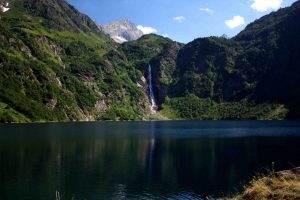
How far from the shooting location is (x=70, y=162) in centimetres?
8788

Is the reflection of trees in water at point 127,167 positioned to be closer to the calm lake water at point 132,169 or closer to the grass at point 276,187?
the calm lake water at point 132,169

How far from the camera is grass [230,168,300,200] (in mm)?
16000

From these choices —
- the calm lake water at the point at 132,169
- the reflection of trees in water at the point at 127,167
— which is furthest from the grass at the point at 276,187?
the reflection of trees in water at the point at 127,167

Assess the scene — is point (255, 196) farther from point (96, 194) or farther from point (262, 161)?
point (262, 161)

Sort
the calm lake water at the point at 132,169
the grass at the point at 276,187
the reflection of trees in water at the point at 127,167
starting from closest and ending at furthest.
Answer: the grass at the point at 276,187 → the calm lake water at the point at 132,169 → the reflection of trees in water at the point at 127,167

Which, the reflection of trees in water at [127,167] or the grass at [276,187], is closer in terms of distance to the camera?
the grass at [276,187]

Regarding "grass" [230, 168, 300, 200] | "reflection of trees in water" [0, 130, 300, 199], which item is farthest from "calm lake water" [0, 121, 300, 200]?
"grass" [230, 168, 300, 200]

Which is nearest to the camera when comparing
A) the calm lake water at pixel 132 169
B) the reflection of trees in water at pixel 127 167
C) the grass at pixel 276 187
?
the grass at pixel 276 187

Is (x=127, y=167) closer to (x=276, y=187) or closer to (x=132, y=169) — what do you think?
(x=132, y=169)

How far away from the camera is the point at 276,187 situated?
16.8 metres

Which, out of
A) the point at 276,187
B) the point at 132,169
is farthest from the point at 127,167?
the point at 276,187

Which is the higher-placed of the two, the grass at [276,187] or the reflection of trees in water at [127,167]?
the grass at [276,187]

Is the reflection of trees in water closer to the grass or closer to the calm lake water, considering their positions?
the calm lake water

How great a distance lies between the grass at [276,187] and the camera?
16.0 meters
